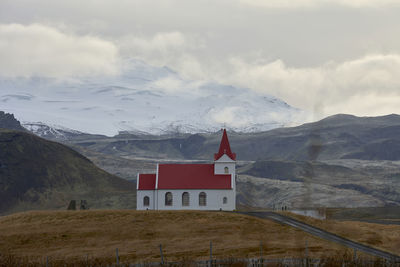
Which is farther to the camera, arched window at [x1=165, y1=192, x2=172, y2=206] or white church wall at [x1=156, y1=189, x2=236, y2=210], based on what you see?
arched window at [x1=165, y1=192, x2=172, y2=206]

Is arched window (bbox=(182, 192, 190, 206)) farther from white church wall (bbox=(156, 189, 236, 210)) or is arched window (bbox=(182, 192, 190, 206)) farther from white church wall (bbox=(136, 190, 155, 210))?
white church wall (bbox=(136, 190, 155, 210))

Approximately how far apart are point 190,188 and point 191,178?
226 cm

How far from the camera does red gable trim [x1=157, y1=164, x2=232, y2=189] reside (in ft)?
336

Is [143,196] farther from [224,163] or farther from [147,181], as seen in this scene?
[224,163]

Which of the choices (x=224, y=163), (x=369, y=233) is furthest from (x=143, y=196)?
(x=369, y=233)

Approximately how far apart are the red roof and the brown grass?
25467 mm

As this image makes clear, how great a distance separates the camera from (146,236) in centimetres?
7869

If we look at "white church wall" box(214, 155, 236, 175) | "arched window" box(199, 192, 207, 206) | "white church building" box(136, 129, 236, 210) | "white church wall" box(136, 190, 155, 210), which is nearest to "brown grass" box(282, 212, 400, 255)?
"white church building" box(136, 129, 236, 210)

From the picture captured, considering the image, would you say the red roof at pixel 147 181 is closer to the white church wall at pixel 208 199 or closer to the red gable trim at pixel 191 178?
the red gable trim at pixel 191 178

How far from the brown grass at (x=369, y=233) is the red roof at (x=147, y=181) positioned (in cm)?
2547

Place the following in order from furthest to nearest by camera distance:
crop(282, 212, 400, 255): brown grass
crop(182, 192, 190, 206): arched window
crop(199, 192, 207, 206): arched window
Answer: crop(182, 192, 190, 206): arched window → crop(199, 192, 207, 206): arched window → crop(282, 212, 400, 255): brown grass

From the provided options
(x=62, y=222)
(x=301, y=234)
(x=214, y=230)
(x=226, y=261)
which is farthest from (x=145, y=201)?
(x=226, y=261)

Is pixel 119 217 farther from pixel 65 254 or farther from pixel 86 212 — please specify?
pixel 65 254

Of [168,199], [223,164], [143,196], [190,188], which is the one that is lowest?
[168,199]
